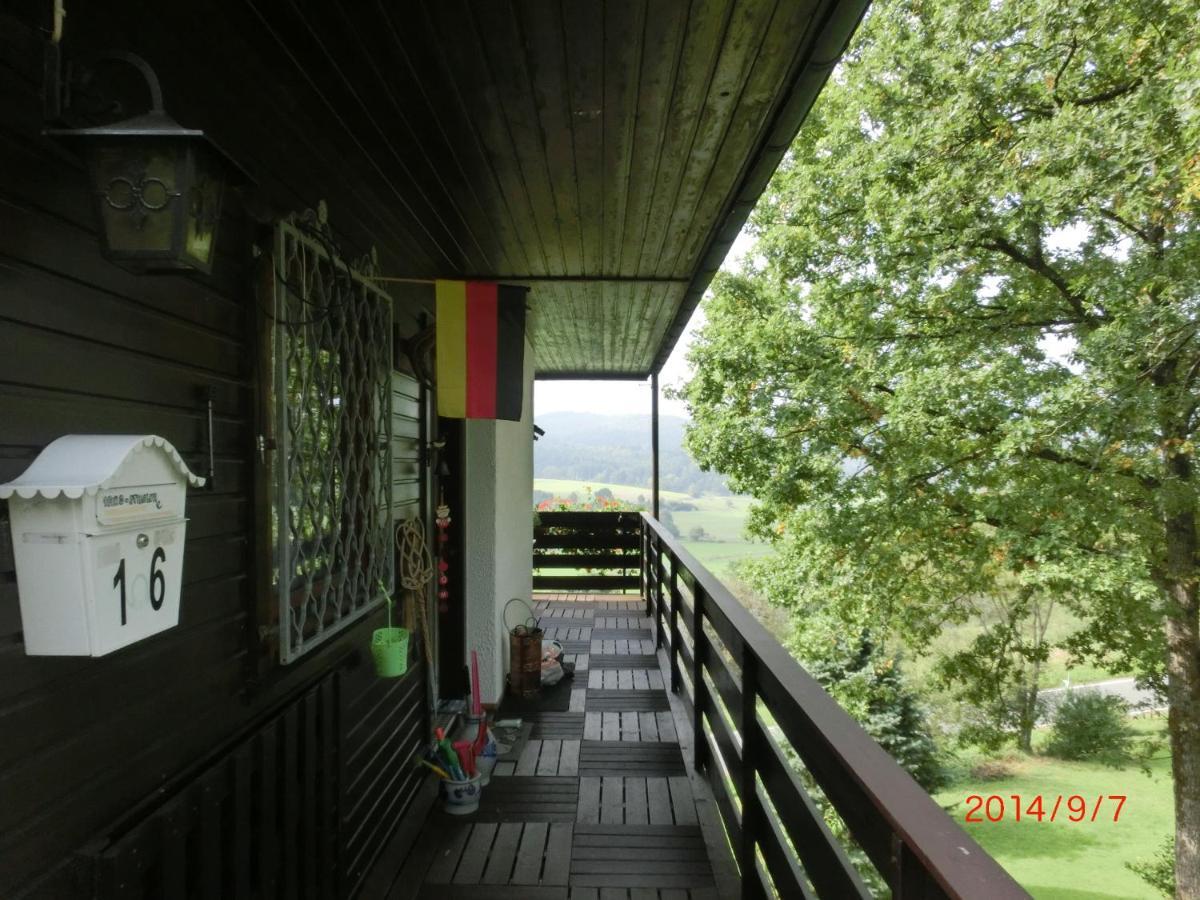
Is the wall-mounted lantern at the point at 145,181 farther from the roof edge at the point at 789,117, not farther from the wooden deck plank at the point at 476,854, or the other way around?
the wooden deck plank at the point at 476,854

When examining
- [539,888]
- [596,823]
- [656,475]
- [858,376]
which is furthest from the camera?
[858,376]

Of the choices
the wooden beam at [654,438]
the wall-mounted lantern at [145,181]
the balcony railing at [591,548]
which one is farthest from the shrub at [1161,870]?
the wall-mounted lantern at [145,181]

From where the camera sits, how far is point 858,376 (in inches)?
380

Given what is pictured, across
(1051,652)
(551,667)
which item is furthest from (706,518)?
(551,667)

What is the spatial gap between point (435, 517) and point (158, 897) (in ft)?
7.46

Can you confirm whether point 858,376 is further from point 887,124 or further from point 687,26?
point 687,26

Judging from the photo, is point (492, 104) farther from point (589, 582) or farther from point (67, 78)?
point (589, 582)

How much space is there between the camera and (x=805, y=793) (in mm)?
1420

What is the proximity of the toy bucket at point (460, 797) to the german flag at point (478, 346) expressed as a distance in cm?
144

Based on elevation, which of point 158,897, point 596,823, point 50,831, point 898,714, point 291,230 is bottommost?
point 898,714

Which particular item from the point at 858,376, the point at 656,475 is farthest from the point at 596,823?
the point at 858,376

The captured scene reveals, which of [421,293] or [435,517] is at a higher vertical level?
[421,293]

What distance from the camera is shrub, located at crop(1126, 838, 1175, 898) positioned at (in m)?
10.3
